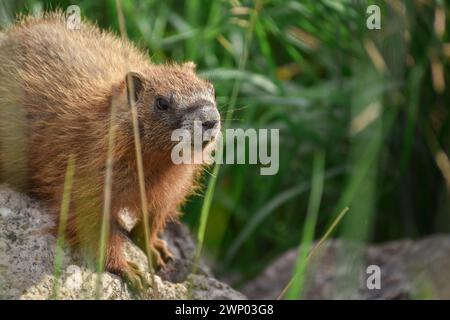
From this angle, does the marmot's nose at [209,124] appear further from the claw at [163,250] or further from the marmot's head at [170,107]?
the claw at [163,250]

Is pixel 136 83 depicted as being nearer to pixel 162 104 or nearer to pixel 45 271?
pixel 162 104

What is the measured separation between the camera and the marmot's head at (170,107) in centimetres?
323

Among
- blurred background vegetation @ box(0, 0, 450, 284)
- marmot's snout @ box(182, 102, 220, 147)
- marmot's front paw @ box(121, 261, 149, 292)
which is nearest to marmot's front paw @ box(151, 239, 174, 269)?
marmot's front paw @ box(121, 261, 149, 292)

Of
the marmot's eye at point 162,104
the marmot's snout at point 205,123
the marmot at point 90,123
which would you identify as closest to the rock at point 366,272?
the marmot at point 90,123

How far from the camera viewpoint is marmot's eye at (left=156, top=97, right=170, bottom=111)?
3346mm

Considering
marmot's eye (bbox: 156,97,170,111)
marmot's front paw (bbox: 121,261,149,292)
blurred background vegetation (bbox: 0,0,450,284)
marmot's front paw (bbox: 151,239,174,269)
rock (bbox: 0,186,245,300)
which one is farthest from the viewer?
blurred background vegetation (bbox: 0,0,450,284)

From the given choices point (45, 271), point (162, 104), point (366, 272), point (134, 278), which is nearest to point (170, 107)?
point (162, 104)

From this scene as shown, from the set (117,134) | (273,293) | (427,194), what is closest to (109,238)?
(117,134)

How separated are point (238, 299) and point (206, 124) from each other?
75cm

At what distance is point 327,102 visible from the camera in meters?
5.23

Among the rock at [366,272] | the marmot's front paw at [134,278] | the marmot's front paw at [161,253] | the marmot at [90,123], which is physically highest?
the marmot at [90,123]

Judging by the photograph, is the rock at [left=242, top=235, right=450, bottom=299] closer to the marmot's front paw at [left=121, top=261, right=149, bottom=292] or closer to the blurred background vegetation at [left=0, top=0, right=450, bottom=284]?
the blurred background vegetation at [left=0, top=0, right=450, bottom=284]

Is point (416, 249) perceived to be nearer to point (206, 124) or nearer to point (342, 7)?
point (342, 7)

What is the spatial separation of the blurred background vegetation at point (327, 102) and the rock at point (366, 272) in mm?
247
